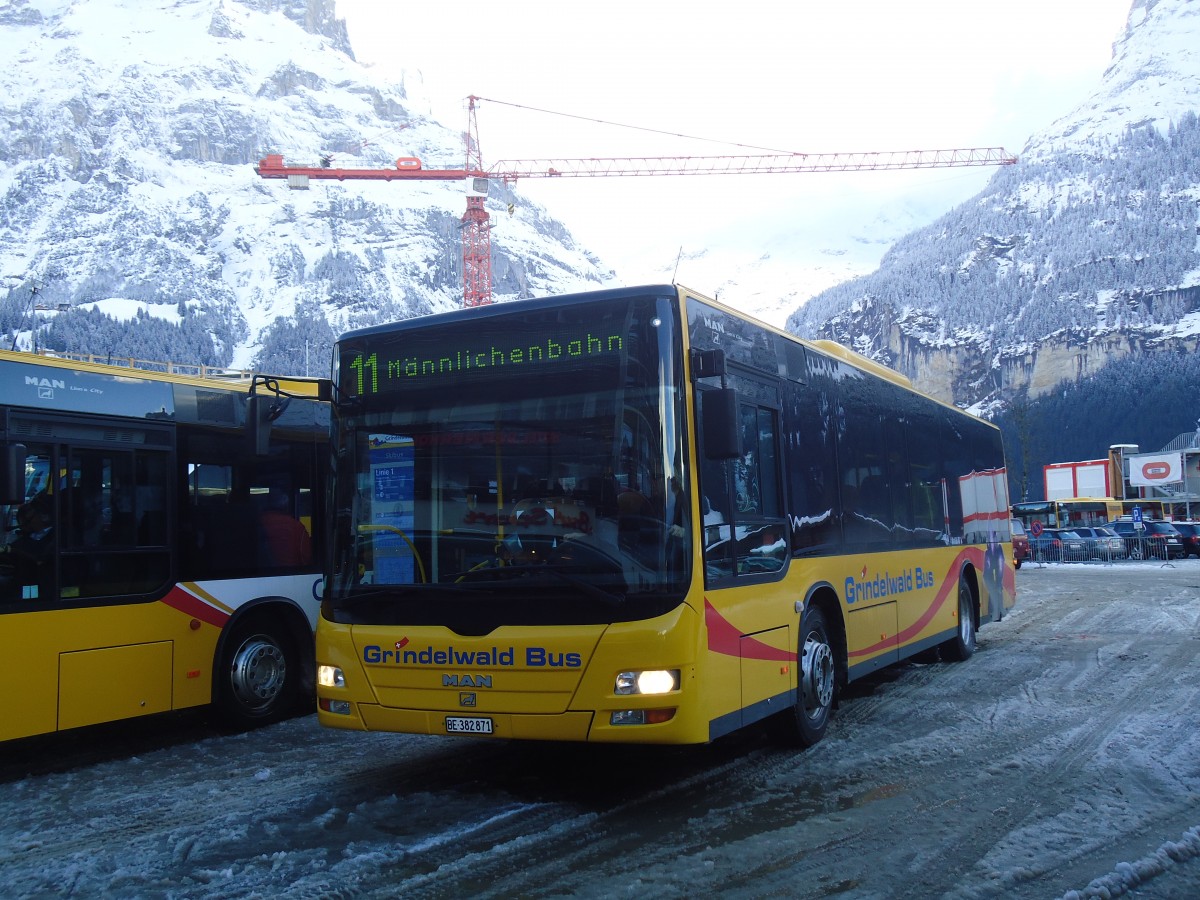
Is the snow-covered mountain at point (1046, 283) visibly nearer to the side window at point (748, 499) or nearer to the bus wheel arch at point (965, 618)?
→ the bus wheel arch at point (965, 618)

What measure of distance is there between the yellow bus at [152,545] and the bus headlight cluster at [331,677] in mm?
1864

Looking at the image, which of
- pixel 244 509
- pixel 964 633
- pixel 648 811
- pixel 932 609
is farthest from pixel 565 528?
pixel 964 633

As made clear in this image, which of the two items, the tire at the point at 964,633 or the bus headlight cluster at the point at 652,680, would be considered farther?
the tire at the point at 964,633

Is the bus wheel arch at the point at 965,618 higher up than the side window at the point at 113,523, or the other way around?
the side window at the point at 113,523

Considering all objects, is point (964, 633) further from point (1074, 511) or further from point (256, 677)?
point (1074, 511)

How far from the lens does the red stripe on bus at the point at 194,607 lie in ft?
24.9

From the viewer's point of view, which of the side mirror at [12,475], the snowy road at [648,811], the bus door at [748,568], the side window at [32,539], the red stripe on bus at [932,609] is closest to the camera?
the snowy road at [648,811]

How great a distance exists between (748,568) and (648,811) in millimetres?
1406

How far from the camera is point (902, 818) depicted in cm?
528

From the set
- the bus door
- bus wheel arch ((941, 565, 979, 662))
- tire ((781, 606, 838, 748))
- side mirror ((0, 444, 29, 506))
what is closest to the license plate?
the bus door

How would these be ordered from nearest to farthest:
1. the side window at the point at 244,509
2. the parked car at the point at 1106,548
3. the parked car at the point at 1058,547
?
the side window at the point at 244,509 → the parked car at the point at 1106,548 → the parked car at the point at 1058,547

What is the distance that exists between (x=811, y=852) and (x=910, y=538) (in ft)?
16.2

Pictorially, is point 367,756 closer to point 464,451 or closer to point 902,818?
point 464,451

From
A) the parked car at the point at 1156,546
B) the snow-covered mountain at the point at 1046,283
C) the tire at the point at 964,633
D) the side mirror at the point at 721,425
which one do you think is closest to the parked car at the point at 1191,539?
the parked car at the point at 1156,546
